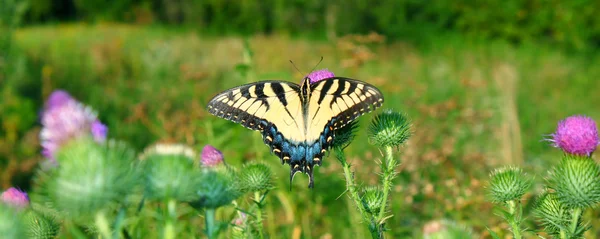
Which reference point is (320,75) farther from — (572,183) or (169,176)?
(169,176)

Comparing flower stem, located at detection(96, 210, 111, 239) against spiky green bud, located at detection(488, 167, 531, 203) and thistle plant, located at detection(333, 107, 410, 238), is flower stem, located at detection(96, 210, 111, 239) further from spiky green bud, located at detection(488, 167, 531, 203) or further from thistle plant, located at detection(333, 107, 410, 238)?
spiky green bud, located at detection(488, 167, 531, 203)

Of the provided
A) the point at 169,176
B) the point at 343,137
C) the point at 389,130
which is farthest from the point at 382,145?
the point at 169,176

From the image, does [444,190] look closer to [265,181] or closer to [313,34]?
[265,181]

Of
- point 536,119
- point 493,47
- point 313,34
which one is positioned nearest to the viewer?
point 536,119

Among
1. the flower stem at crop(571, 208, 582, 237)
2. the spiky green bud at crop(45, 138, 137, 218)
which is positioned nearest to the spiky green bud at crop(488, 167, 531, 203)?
the flower stem at crop(571, 208, 582, 237)

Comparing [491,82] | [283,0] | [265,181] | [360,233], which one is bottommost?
[265,181]

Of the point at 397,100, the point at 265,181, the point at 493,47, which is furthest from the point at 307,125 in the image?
the point at 493,47

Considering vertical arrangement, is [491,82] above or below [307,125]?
above

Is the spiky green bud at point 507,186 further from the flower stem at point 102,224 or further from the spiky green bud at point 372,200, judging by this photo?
the flower stem at point 102,224

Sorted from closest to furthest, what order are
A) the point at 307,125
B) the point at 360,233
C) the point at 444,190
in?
the point at 307,125 → the point at 360,233 → the point at 444,190

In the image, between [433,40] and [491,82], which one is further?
[433,40]
